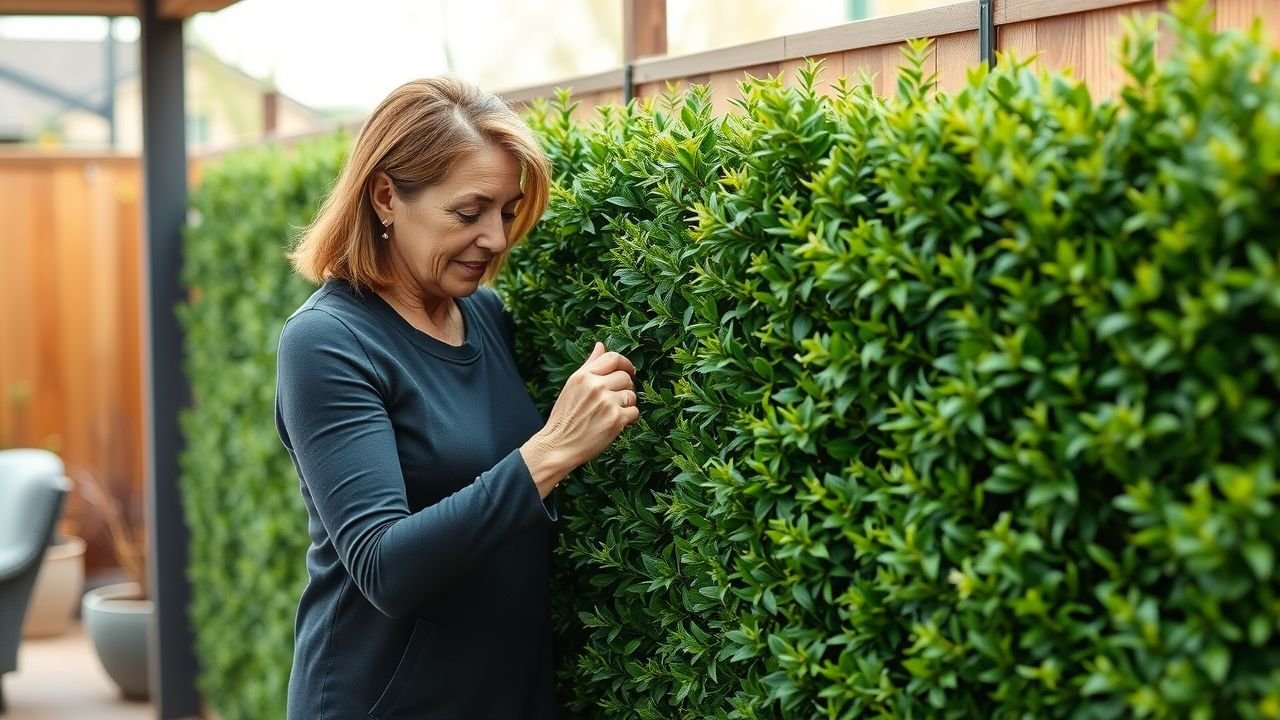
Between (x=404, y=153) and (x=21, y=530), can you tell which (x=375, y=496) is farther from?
(x=21, y=530)

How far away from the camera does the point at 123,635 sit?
5.68 metres

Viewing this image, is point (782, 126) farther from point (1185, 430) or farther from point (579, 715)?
point (579, 715)

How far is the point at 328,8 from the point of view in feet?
22.9

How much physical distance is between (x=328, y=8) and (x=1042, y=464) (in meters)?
6.21

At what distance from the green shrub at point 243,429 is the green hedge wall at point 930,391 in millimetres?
1950

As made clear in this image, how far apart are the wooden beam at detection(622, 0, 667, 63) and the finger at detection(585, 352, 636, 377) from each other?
3.66 feet

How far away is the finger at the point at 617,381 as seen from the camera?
6.77 ft

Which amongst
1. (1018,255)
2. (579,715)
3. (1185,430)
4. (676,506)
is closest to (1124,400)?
(1185,430)

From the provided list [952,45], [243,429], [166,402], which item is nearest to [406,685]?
[952,45]

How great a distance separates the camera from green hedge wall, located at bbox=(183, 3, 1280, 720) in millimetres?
1304

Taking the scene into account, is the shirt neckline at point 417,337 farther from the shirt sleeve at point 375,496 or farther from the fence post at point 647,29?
the fence post at point 647,29

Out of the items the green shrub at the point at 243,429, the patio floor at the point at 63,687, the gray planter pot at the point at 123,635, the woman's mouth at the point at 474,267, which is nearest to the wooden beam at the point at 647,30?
the woman's mouth at the point at 474,267

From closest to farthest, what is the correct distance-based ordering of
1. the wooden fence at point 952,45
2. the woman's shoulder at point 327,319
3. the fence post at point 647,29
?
1. the wooden fence at point 952,45
2. the woman's shoulder at point 327,319
3. the fence post at point 647,29

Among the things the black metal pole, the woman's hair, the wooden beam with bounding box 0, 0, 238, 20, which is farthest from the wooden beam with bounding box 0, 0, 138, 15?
the woman's hair
